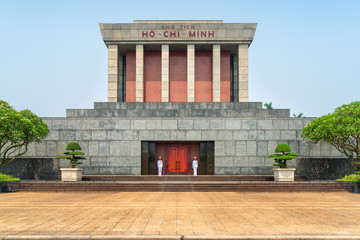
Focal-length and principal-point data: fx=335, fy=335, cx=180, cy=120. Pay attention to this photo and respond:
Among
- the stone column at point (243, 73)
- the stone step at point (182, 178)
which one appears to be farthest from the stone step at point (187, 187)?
the stone column at point (243, 73)

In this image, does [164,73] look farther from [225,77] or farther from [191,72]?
[225,77]

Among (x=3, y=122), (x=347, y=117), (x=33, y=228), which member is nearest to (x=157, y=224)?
(x=33, y=228)

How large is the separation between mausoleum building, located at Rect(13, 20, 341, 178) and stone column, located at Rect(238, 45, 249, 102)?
109 mm

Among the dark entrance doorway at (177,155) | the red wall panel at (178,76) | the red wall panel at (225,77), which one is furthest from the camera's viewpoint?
the red wall panel at (178,76)

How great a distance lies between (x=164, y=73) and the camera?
36.9 m

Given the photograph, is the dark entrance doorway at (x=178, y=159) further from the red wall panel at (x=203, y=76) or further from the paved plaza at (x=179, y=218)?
the paved plaza at (x=179, y=218)

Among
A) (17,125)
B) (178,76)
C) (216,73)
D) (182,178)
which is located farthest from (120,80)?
(182,178)

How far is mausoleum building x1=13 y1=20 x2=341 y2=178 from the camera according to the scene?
2903cm

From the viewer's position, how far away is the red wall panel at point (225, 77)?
37.5 metres

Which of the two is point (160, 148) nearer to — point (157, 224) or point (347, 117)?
point (347, 117)

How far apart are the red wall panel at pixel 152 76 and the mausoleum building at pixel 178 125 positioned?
0.92 m

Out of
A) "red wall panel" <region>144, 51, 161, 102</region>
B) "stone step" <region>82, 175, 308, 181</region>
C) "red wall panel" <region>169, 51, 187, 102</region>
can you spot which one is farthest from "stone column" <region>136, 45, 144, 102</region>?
"stone step" <region>82, 175, 308, 181</region>

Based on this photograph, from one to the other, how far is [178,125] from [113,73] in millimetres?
11677

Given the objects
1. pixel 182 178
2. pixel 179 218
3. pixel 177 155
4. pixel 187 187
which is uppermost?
pixel 177 155
